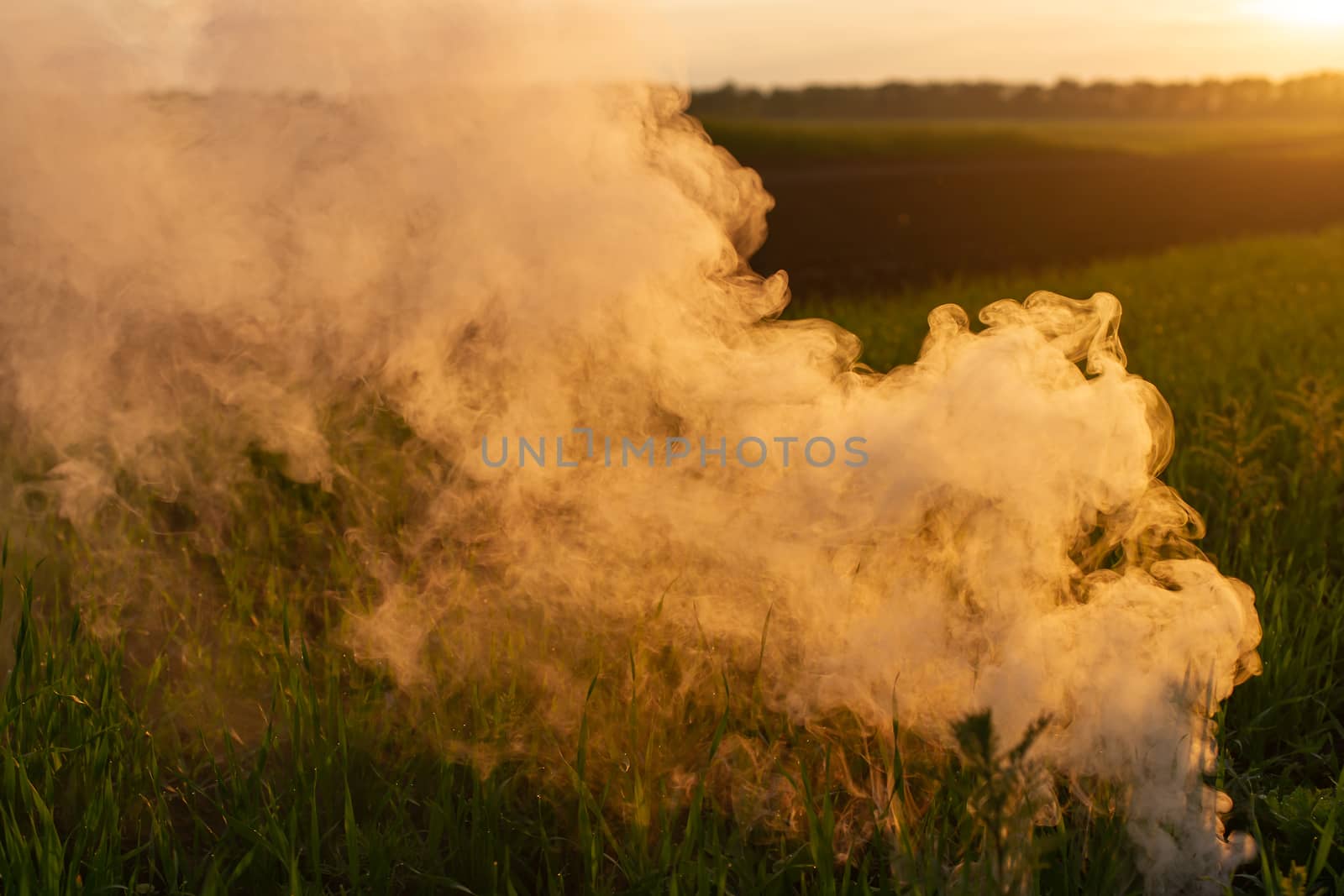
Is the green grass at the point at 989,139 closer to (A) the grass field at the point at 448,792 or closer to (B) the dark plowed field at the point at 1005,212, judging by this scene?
(B) the dark plowed field at the point at 1005,212

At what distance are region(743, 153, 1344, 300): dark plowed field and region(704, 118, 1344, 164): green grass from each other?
125 centimetres

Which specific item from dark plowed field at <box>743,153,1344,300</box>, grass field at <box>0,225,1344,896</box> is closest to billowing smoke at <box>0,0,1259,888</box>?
grass field at <box>0,225,1344,896</box>

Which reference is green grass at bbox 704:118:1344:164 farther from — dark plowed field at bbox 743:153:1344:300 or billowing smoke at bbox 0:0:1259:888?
billowing smoke at bbox 0:0:1259:888

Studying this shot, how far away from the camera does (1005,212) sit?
63.2ft

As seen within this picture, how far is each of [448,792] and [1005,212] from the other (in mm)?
18718

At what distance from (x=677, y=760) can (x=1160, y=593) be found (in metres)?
1.07

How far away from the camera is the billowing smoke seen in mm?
2324

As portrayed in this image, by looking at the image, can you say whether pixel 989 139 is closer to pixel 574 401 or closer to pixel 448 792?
pixel 574 401

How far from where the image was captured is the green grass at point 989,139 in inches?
990

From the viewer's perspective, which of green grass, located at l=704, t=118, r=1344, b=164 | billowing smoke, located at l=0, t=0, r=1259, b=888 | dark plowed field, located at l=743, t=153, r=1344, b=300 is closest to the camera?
billowing smoke, located at l=0, t=0, r=1259, b=888

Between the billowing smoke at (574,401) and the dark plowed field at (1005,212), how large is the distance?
8.34 m

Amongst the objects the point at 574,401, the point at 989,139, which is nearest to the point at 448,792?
the point at 574,401

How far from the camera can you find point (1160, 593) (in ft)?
7.68

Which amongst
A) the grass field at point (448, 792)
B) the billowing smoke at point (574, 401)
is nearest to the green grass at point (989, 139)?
the billowing smoke at point (574, 401)
